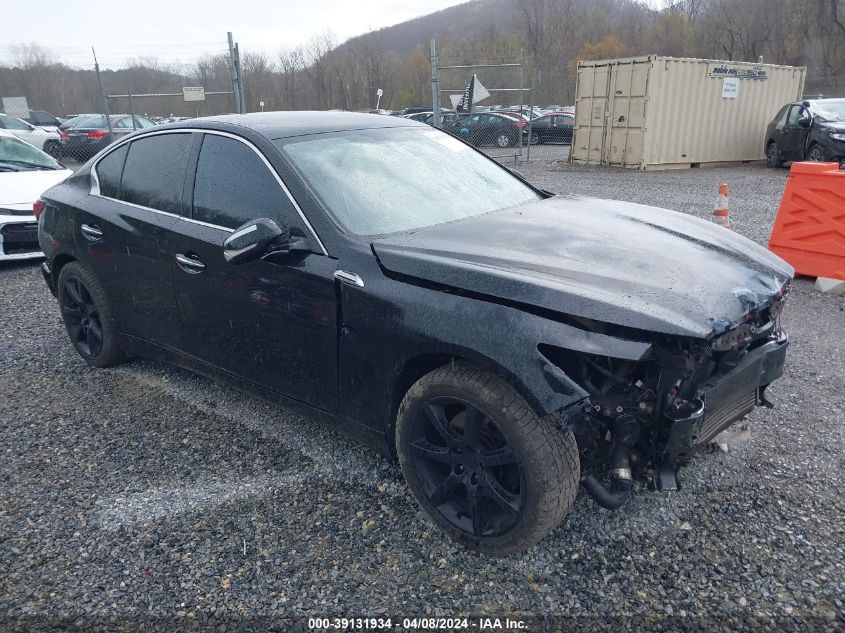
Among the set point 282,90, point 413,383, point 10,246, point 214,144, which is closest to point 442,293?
point 413,383

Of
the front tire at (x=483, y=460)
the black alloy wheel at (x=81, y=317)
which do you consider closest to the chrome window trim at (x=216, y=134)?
the black alloy wheel at (x=81, y=317)

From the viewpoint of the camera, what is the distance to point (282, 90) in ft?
92.3

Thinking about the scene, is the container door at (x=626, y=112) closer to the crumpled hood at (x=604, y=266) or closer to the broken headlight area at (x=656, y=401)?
the crumpled hood at (x=604, y=266)

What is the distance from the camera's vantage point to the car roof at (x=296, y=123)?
10.8ft

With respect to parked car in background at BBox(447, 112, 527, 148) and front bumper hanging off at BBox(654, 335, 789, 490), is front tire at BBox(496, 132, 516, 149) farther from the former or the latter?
front bumper hanging off at BBox(654, 335, 789, 490)

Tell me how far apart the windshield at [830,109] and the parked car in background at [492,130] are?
943 centimetres

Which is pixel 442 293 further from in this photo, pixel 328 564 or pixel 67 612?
pixel 67 612

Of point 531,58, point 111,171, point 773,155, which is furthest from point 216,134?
point 531,58

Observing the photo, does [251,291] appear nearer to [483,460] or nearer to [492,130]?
[483,460]

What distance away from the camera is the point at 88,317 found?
4.38 m

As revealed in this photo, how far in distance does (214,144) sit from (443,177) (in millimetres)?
1230

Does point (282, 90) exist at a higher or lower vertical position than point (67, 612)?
higher

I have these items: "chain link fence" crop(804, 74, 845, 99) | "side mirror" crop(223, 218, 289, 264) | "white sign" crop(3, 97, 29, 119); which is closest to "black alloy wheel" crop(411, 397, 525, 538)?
"side mirror" crop(223, 218, 289, 264)

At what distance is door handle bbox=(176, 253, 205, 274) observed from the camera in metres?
3.30
